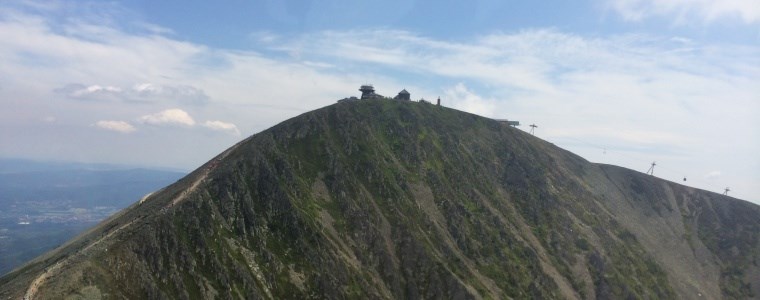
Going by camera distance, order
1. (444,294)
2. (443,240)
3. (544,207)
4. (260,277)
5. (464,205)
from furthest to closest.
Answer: (544,207) < (464,205) < (443,240) < (444,294) < (260,277)

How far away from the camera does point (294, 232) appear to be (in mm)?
125438

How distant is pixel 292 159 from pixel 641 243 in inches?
5442

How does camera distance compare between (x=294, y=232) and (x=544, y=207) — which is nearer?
(x=294, y=232)

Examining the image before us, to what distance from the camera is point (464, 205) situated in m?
170

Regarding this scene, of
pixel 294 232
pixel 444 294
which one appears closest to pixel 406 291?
pixel 444 294

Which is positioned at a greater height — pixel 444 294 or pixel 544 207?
pixel 544 207

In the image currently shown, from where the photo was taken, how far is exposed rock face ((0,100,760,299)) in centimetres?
10025

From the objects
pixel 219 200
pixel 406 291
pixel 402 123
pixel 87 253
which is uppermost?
pixel 402 123

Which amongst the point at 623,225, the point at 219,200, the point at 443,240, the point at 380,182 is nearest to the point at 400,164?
the point at 380,182

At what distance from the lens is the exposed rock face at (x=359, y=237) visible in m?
100

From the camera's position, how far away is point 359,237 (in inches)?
5433

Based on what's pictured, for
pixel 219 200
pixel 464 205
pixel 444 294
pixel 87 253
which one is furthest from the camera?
pixel 464 205

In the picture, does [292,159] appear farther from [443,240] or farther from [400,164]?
[443,240]

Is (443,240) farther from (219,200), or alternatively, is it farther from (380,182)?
(219,200)
